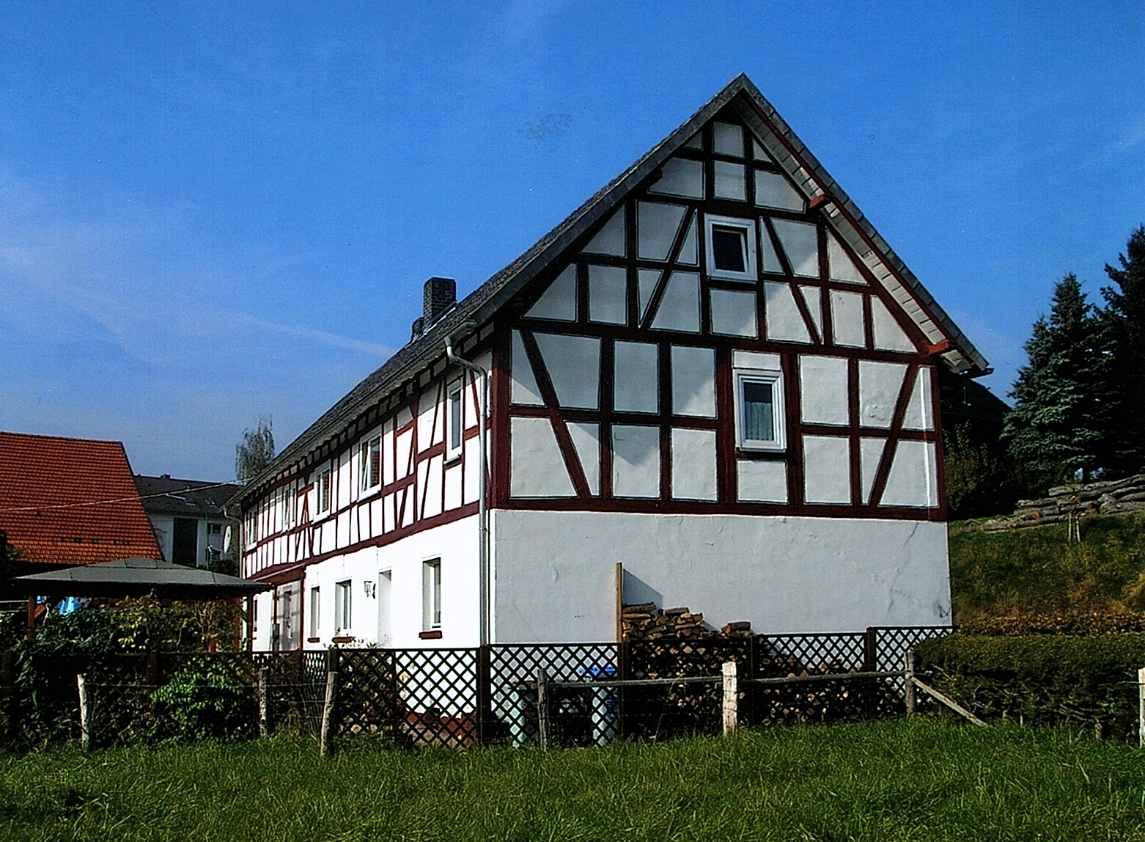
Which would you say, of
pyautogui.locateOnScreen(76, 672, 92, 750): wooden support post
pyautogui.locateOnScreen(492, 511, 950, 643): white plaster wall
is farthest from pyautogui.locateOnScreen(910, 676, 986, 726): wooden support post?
pyautogui.locateOnScreen(76, 672, 92, 750): wooden support post

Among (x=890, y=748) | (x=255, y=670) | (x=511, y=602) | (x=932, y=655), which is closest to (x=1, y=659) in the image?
(x=255, y=670)

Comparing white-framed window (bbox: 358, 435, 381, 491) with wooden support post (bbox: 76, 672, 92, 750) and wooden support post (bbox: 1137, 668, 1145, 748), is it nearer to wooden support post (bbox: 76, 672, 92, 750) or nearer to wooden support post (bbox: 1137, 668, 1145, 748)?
wooden support post (bbox: 76, 672, 92, 750)

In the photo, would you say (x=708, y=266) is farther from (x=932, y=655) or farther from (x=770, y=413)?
(x=932, y=655)

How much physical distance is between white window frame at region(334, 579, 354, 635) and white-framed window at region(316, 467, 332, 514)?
6.20 ft

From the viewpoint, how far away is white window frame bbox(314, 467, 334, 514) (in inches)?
986

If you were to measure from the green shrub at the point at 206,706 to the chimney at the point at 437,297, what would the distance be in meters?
15.8

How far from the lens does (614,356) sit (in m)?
17.3

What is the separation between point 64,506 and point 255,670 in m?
23.1

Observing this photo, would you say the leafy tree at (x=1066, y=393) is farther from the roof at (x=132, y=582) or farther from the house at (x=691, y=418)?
the roof at (x=132, y=582)

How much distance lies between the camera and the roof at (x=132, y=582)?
2036cm

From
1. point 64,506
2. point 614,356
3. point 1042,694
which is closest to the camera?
point 1042,694

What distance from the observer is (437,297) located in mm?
30453

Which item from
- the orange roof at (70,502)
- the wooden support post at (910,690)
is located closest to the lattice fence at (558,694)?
the wooden support post at (910,690)

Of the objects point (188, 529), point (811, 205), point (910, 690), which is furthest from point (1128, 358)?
point (188, 529)
